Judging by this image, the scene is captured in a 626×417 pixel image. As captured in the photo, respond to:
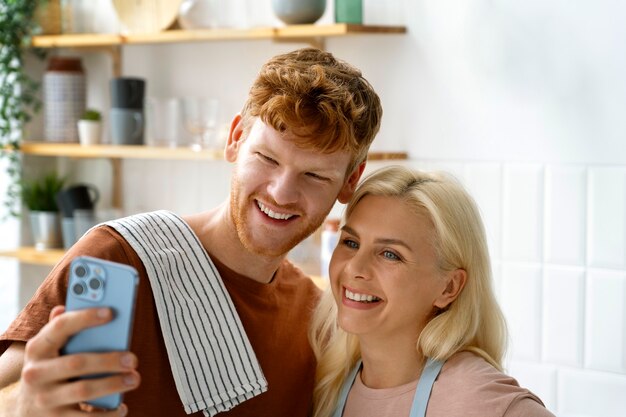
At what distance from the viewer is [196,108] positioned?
294cm

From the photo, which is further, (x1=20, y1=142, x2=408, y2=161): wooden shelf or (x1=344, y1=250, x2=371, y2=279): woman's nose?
(x1=20, y1=142, x2=408, y2=161): wooden shelf

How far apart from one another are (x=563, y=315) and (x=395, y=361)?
0.92m

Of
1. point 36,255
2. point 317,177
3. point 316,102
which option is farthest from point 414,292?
point 36,255

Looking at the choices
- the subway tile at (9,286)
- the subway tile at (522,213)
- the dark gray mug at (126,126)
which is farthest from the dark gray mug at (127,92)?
the subway tile at (522,213)

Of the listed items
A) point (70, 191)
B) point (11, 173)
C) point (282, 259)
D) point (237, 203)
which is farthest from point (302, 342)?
point (11, 173)

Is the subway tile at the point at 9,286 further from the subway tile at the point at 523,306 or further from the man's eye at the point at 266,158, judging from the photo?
the man's eye at the point at 266,158

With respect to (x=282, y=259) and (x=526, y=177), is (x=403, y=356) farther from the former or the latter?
(x=526, y=177)

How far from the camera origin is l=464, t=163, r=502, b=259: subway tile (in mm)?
2582

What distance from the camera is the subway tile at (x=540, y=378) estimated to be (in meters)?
2.51

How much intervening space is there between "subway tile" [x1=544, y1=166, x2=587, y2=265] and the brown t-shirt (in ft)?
2.61

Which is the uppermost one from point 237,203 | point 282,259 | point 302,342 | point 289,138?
point 289,138

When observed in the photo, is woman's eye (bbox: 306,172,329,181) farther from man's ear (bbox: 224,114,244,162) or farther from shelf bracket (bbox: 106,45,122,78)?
shelf bracket (bbox: 106,45,122,78)

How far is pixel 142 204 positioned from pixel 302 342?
1.59m

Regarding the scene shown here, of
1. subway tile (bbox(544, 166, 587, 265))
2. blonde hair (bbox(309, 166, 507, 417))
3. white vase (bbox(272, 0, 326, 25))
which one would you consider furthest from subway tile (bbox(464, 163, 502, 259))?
blonde hair (bbox(309, 166, 507, 417))
